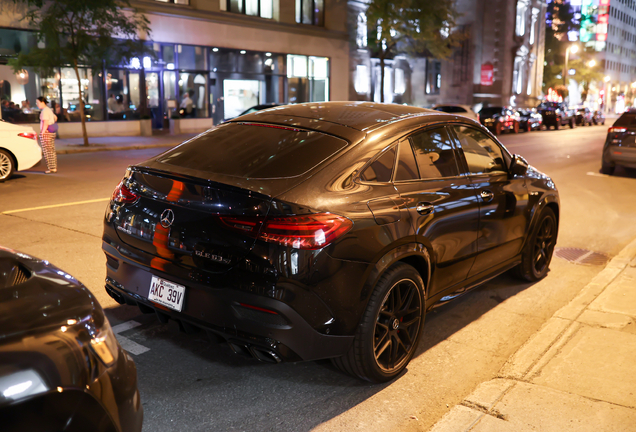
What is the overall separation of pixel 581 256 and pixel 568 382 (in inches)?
160

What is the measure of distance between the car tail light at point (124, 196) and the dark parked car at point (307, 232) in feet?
0.06

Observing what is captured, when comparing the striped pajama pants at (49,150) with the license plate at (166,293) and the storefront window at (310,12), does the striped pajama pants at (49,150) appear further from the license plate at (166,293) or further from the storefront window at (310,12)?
the storefront window at (310,12)

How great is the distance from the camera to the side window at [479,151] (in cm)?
499

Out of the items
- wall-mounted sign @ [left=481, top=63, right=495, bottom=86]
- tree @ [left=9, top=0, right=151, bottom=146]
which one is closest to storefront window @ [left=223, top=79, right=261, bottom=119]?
tree @ [left=9, top=0, right=151, bottom=146]

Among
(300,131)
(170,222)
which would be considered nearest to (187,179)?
(170,222)

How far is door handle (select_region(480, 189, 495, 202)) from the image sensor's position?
4926 mm

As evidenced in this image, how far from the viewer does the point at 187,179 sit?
3.72 m

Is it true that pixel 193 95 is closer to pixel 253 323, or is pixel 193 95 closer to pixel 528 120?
pixel 528 120

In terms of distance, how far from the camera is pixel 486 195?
4973mm

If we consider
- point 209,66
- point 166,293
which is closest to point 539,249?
point 166,293

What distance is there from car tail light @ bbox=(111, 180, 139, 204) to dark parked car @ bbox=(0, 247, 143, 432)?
158 cm

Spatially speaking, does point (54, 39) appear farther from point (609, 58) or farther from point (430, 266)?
point (609, 58)

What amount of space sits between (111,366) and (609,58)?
147 metres

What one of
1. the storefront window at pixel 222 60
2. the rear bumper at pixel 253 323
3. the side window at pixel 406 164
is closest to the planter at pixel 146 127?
the storefront window at pixel 222 60
